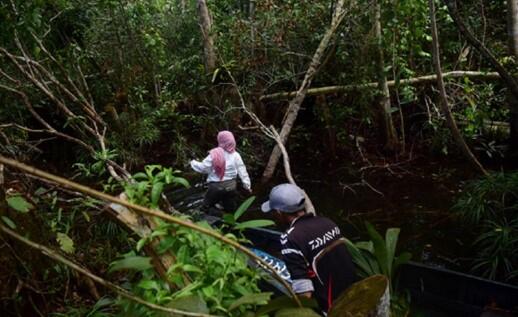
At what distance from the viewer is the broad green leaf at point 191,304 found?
179 cm

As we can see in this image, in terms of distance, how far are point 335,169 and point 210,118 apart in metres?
2.93

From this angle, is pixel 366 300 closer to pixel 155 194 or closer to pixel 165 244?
pixel 165 244

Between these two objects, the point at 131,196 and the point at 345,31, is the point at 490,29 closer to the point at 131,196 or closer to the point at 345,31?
the point at 345,31

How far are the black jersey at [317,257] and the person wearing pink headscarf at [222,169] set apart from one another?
361 centimetres

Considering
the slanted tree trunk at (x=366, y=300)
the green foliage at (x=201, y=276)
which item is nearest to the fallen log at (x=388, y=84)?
the slanted tree trunk at (x=366, y=300)

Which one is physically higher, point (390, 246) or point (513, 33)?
point (513, 33)

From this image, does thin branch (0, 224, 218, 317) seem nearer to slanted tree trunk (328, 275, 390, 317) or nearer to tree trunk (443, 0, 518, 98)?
slanted tree trunk (328, 275, 390, 317)

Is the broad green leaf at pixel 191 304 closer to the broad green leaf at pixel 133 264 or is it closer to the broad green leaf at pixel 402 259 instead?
the broad green leaf at pixel 133 264

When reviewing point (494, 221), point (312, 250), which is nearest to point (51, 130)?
point (312, 250)

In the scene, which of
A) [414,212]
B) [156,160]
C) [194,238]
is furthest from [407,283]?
[156,160]

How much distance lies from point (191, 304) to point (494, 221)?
16.5ft

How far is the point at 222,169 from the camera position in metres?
6.71

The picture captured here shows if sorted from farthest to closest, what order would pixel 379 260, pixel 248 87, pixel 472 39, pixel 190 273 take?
1. pixel 248 87
2. pixel 472 39
3. pixel 379 260
4. pixel 190 273

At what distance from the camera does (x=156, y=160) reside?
10758mm
